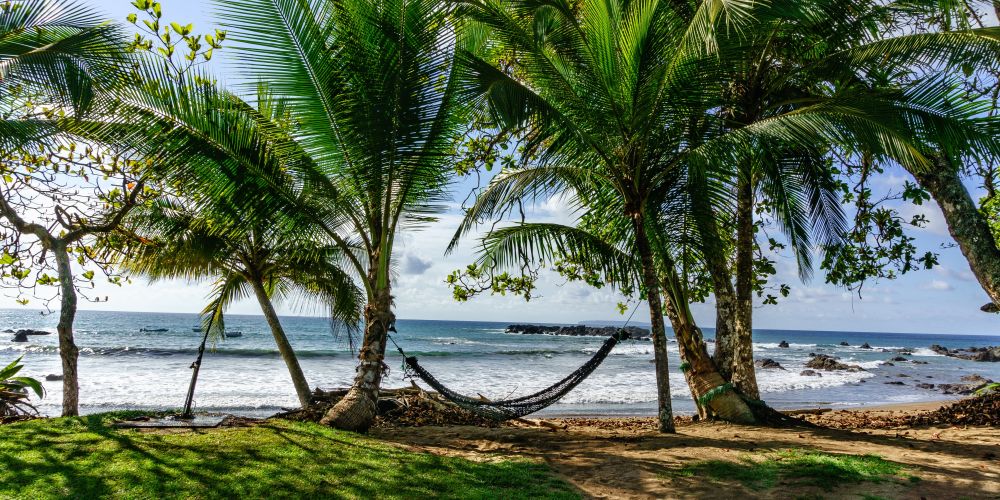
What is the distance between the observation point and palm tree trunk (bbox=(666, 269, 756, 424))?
6000 millimetres

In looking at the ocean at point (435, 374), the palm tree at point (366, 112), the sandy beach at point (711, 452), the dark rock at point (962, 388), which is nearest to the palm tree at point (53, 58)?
the palm tree at point (366, 112)

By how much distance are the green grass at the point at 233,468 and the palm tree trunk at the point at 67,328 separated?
58 cm

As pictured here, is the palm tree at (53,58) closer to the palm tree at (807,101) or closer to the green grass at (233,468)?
the green grass at (233,468)

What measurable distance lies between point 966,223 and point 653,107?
136 inches

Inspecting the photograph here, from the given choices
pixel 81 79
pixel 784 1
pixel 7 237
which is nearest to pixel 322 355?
pixel 7 237

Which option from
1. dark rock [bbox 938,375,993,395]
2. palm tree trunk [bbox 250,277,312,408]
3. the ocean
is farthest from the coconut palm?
dark rock [bbox 938,375,993,395]

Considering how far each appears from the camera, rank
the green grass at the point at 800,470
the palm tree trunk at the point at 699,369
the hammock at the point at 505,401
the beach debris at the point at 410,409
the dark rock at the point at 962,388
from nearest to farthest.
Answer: the green grass at the point at 800,470
the hammock at the point at 505,401
the palm tree trunk at the point at 699,369
the beach debris at the point at 410,409
the dark rock at the point at 962,388

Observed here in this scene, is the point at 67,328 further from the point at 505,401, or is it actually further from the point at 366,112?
the point at 505,401

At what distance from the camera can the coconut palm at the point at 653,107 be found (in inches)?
162

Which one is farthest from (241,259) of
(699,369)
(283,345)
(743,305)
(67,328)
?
(743,305)

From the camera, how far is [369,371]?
17.1 feet

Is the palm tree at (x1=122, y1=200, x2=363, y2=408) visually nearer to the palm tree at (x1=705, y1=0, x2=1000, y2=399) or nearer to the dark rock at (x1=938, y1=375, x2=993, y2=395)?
the palm tree at (x1=705, y1=0, x2=1000, y2=399)

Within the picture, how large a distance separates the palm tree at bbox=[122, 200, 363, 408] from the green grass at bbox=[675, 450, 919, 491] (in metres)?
3.91

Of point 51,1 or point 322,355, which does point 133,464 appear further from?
point 322,355
